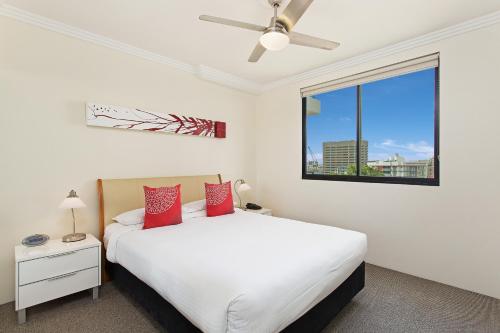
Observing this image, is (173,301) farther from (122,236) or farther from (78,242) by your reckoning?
(78,242)

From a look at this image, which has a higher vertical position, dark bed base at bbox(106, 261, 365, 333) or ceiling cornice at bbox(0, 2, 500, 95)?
ceiling cornice at bbox(0, 2, 500, 95)

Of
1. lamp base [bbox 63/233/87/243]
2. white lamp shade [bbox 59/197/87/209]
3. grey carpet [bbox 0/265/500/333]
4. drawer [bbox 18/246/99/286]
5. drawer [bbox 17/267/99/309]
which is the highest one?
white lamp shade [bbox 59/197/87/209]

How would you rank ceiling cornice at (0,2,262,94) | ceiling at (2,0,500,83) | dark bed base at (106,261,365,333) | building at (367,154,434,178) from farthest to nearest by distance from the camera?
building at (367,154,434,178)
ceiling cornice at (0,2,262,94)
ceiling at (2,0,500,83)
dark bed base at (106,261,365,333)

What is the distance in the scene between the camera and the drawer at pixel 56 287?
75.6 inches

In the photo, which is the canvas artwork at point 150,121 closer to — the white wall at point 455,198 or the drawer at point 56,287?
the drawer at point 56,287

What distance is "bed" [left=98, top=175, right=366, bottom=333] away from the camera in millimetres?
1283

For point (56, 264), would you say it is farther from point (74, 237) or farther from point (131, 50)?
point (131, 50)

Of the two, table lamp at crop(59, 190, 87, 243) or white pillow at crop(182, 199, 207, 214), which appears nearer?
table lamp at crop(59, 190, 87, 243)

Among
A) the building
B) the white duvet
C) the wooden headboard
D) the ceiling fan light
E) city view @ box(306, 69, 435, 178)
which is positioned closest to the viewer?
the white duvet

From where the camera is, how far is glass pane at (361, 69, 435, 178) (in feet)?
9.38

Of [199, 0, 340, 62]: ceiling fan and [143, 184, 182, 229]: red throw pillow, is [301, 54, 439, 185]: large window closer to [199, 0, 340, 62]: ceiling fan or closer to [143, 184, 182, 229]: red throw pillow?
[199, 0, 340, 62]: ceiling fan

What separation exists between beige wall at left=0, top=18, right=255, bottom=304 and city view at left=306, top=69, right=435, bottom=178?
207 centimetres

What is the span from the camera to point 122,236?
7.48 feet

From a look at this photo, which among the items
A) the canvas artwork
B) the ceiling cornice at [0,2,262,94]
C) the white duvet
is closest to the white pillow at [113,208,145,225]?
the white duvet
